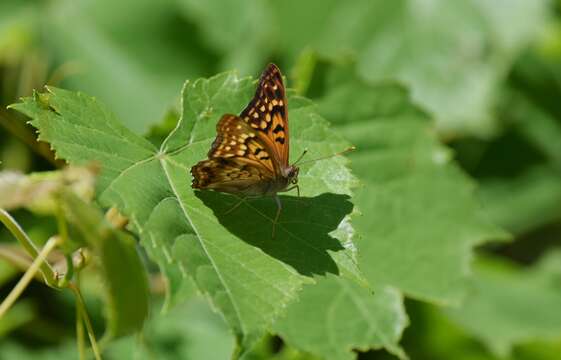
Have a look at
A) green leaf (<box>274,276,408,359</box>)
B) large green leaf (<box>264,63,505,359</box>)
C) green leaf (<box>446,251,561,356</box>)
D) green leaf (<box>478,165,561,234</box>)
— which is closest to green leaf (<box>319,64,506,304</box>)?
large green leaf (<box>264,63,505,359</box>)

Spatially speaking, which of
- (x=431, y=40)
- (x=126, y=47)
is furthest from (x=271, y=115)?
(x=126, y=47)

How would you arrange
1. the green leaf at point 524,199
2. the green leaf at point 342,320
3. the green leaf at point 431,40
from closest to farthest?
the green leaf at point 342,320 → the green leaf at point 431,40 → the green leaf at point 524,199

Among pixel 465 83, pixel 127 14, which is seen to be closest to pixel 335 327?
pixel 465 83

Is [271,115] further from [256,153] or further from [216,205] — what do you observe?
[216,205]

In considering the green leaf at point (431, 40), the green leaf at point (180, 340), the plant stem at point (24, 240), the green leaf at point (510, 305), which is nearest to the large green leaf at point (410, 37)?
the green leaf at point (431, 40)

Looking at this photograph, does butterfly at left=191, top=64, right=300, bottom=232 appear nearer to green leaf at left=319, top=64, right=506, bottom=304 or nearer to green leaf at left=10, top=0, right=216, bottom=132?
green leaf at left=319, top=64, right=506, bottom=304

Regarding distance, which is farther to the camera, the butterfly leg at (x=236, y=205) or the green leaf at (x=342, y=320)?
the green leaf at (x=342, y=320)

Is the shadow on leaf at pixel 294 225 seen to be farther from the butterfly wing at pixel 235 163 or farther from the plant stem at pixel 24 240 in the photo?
the plant stem at pixel 24 240
